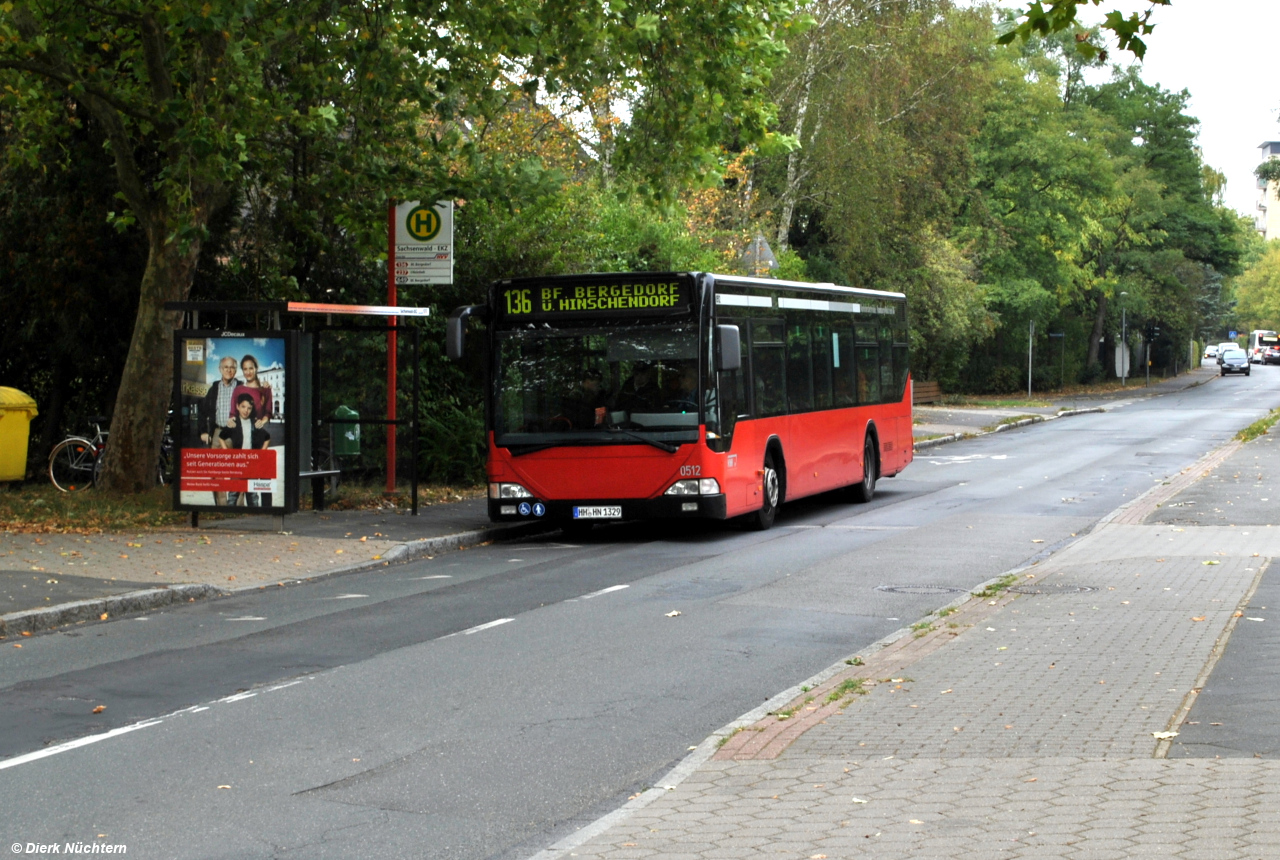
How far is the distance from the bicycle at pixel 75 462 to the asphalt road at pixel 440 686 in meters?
7.39

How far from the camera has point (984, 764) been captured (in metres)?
6.26

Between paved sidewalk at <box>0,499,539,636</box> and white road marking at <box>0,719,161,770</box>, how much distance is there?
3.29 metres

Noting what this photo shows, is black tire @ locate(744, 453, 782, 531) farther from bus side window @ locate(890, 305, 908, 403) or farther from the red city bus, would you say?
bus side window @ locate(890, 305, 908, 403)

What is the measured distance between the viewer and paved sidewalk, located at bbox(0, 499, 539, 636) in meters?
11.3

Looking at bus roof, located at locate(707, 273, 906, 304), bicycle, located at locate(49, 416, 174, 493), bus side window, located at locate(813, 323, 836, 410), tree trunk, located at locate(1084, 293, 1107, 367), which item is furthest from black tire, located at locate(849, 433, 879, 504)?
tree trunk, located at locate(1084, 293, 1107, 367)

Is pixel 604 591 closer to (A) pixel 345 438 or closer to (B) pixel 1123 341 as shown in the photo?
(A) pixel 345 438

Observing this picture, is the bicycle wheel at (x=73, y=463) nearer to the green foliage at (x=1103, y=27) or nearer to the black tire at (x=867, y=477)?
the black tire at (x=867, y=477)

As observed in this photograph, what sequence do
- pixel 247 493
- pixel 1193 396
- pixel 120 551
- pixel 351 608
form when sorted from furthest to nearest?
1. pixel 1193 396
2. pixel 247 493
3. pixel 120 551
4. pixel 351 608

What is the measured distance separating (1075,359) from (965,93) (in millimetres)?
32576

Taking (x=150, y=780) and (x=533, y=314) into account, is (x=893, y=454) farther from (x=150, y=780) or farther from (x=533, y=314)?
(x=150, y=780)

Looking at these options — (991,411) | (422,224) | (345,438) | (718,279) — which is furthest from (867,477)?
(991,411)

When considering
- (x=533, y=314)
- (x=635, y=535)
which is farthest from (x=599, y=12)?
(x=635, y=535)

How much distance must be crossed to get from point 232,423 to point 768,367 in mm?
6073

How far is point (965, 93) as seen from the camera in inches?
1711
